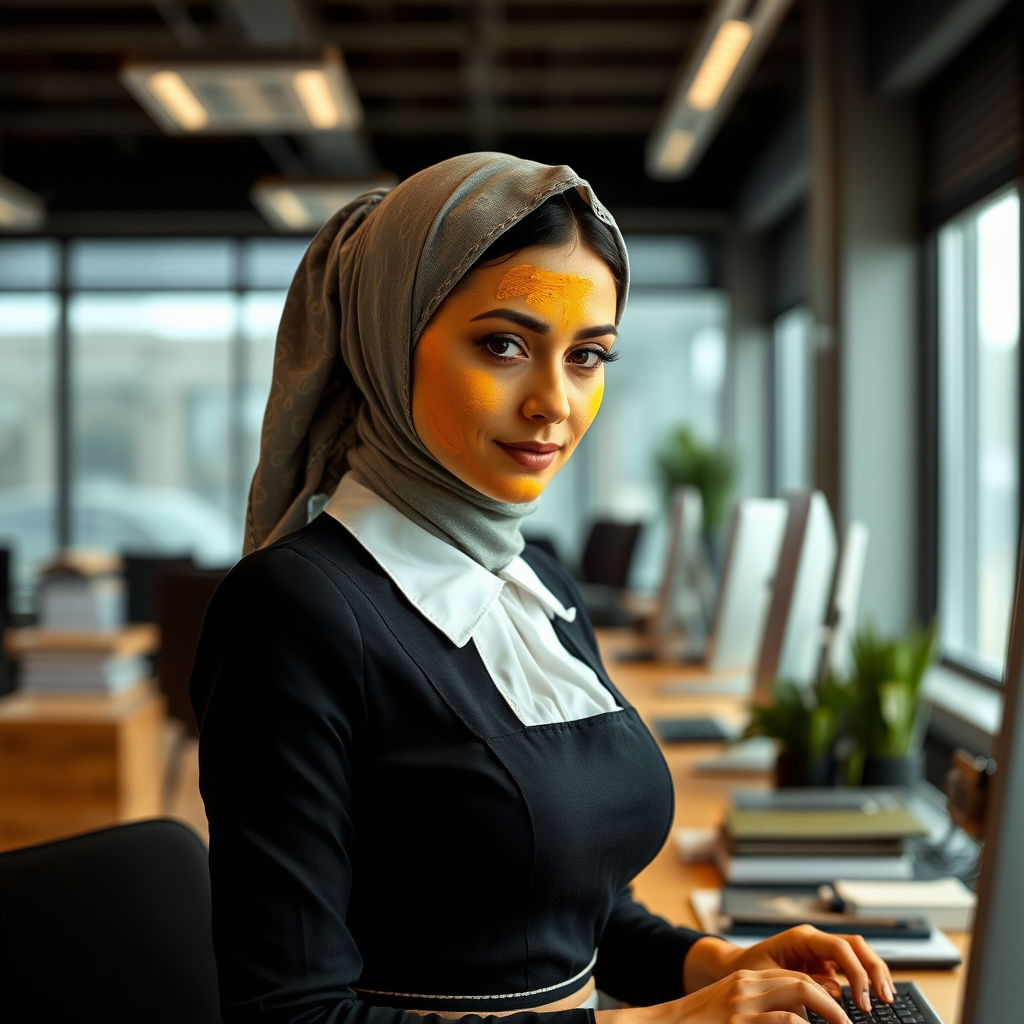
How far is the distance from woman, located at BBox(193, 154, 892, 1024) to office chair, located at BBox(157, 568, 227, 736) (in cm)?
234

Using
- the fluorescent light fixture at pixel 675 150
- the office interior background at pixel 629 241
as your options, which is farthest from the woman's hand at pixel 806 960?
the fluorescent light fixture at pixel 675 150

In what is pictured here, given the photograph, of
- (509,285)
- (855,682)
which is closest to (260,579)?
(509,285)

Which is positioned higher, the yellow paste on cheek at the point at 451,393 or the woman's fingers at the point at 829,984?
the yellow paste on cheek at the point at 451,393

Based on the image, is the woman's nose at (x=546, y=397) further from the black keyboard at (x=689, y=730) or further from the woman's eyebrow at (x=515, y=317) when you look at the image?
the black keyboard at (x=689, y=730)

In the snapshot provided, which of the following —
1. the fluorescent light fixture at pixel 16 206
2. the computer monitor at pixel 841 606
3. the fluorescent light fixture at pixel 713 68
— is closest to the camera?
the computer monitor at pixel 841 606

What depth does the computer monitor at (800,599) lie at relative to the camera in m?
2.15

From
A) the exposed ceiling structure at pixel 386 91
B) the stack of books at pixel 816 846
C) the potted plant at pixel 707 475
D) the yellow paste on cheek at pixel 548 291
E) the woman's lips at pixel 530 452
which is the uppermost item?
the exposed ceiling structure at pixel 386 91

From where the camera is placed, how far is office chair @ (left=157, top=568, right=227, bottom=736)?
3285 millimetres

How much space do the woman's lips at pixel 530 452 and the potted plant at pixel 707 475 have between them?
5474 millimetres

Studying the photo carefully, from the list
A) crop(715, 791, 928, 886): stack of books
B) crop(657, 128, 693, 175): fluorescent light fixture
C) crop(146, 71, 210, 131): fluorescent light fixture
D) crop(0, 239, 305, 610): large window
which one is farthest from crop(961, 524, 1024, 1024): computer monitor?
crop(0, 239, 305, 610): large window

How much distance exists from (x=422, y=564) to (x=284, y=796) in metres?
0.25

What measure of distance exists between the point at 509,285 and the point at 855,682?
1.29 m

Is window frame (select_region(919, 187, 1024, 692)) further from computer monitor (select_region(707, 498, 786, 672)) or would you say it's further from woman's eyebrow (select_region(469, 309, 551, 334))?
woman's eyebrow (select_region(469, 309, 551, 334))

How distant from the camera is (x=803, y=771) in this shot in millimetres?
1904
